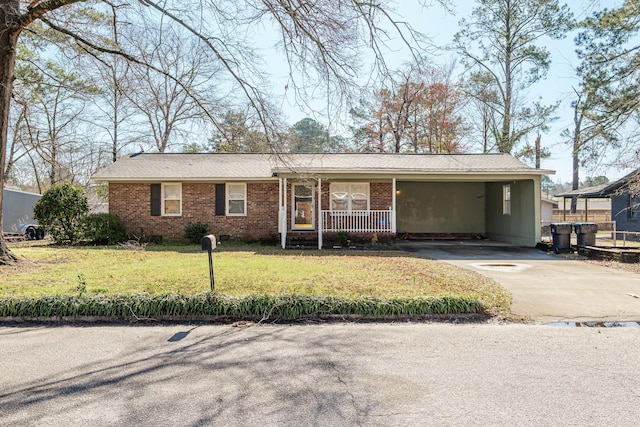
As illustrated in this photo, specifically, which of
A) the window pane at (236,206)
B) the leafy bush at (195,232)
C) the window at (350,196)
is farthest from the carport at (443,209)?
the leafy bush at (195,232)

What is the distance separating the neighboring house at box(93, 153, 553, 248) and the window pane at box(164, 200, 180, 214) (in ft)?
0.12

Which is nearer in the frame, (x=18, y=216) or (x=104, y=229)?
(x=104, y=229)

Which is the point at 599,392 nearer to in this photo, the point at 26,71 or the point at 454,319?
the point at 454,319

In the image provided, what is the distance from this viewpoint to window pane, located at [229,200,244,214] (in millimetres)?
14797

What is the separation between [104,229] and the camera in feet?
43.9

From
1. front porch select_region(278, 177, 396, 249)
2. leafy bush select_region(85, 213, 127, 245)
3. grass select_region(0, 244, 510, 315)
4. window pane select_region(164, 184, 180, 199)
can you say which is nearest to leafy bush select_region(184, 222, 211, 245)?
window pane select_region(164, 184, 180, 199)

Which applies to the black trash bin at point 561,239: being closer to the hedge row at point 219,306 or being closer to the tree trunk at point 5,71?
the hedge row at point 219,306

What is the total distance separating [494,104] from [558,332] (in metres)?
24.5

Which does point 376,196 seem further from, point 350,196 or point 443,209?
point 443,209

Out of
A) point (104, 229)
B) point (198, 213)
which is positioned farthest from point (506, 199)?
point (104, 229)

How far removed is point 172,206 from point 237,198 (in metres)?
2.47

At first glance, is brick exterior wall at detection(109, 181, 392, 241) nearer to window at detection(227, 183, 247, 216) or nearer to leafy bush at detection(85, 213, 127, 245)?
window at detection(227, 183, 247, 216)

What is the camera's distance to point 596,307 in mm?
5855

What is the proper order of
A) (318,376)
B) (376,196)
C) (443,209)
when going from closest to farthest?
1. (318,376)
2. (376,196)
3. (443,209)
